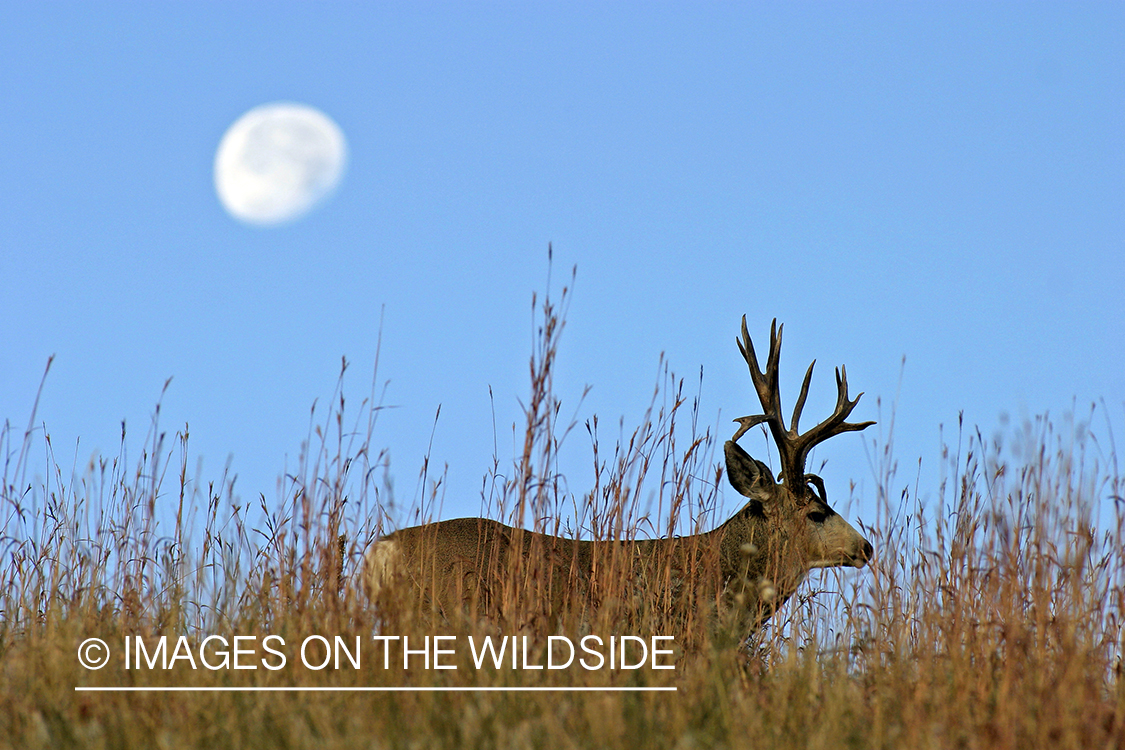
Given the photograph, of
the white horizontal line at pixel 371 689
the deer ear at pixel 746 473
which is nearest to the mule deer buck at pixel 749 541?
the deer ear at pixel 746 473

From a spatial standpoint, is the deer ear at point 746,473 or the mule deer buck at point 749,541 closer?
the mule deer buck at point 749,541

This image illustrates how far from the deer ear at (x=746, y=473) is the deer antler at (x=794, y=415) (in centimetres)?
27

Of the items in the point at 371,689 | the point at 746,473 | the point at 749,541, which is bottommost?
the point at 371,689

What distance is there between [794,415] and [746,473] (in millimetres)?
588

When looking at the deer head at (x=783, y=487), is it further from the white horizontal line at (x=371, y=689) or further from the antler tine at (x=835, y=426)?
the white horizontal line at (x=371, y=689)

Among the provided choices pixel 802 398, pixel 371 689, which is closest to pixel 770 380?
pixel 802 398

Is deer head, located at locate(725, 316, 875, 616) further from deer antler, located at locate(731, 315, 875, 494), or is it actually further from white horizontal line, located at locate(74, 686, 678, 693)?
white horizontal line, located at locate(74, 686, 678, 693)

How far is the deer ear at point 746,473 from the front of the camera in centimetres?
634

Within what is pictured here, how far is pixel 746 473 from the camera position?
6.49 m

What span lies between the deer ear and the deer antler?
0.88 ft

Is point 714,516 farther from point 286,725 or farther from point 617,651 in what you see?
point 286,725

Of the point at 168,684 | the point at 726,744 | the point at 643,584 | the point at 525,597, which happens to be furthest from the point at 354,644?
the point at 643,584

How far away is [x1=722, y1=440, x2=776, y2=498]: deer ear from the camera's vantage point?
20.8 feet

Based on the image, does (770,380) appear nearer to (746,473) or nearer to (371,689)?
(746,473)
